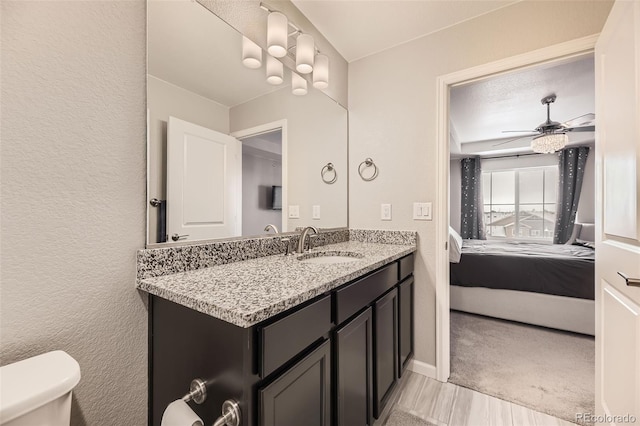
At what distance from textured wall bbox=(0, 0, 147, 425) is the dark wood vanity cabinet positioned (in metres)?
0.14

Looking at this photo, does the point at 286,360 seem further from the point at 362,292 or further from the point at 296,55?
the point at 296,55

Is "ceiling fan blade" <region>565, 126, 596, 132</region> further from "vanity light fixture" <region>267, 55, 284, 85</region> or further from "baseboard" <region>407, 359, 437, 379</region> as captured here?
"vanity light fixture" <region>267, 55, 284, 85</region>

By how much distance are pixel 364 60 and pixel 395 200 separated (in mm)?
1131

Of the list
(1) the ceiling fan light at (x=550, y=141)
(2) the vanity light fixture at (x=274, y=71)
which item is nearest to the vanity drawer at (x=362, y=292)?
(2) the vanity light fixture at (x=274, y=71)

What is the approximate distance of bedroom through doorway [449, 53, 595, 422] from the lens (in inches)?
72.1

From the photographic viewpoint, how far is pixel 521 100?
3232 millimetres

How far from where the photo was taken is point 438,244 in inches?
71.6

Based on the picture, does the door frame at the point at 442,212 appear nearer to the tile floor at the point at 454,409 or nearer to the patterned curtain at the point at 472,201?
the tile floor at the point at 454,409

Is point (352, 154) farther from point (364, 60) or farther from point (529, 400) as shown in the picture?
point (529, 400)

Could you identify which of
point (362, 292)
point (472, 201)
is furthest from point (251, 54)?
point (472, 201)

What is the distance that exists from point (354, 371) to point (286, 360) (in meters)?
0.47

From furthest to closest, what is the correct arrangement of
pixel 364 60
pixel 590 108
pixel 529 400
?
1. pixel 590 108
2. pixel 364 60
3. pixel 529 400

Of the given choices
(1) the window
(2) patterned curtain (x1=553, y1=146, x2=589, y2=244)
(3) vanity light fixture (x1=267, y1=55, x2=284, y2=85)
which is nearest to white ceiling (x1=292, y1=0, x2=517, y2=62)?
(3) vanity light fixture (x1=267, y1=55, x2=284, y2=85)

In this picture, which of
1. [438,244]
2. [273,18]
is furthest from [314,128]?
[438,244]
